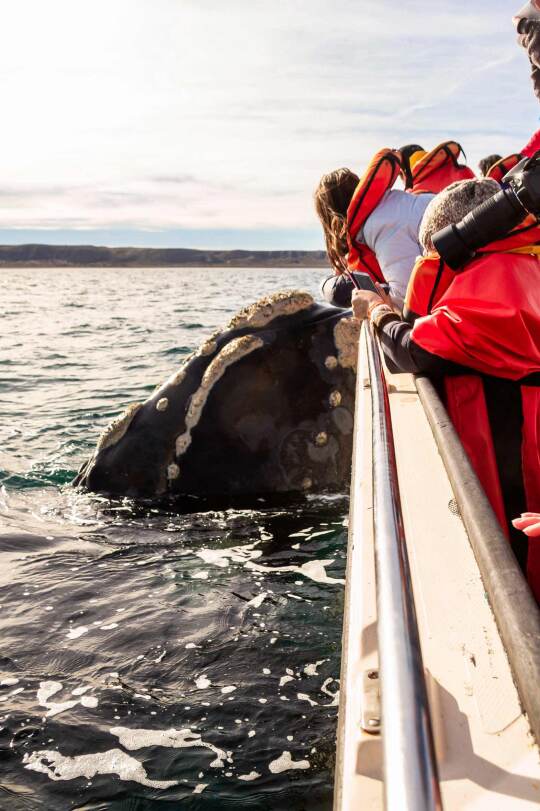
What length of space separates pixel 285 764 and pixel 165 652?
85cm

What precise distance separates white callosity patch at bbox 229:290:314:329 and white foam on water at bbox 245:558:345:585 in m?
1.50

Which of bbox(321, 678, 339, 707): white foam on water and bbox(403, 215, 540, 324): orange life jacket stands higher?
bbox(403, 215, 540, 324): orange life jacket

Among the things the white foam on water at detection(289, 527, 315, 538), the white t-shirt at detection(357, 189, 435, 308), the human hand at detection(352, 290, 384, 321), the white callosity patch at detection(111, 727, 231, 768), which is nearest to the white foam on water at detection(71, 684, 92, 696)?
the white callosity patch at detection(111, 727, 231, 768)

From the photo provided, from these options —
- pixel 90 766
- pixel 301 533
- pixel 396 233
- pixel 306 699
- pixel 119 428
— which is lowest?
pixel 90 766

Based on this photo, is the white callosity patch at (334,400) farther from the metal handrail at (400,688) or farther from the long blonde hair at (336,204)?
the metal handrail at (400,688)

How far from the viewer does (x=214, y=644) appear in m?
3.31

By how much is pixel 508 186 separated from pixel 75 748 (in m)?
2.34

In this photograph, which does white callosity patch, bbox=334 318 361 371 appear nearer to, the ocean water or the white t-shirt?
the white t-shirt

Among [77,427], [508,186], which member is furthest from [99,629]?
[77,427]

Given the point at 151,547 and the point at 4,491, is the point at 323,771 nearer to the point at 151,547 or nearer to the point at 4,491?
the point at 151,547

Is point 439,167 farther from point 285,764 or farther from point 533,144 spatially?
point 285,764

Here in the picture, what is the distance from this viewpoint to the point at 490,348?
260 cm

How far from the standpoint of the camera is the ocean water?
2.55 m

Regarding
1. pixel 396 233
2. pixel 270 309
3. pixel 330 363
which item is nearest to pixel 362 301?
pixel 396 233
